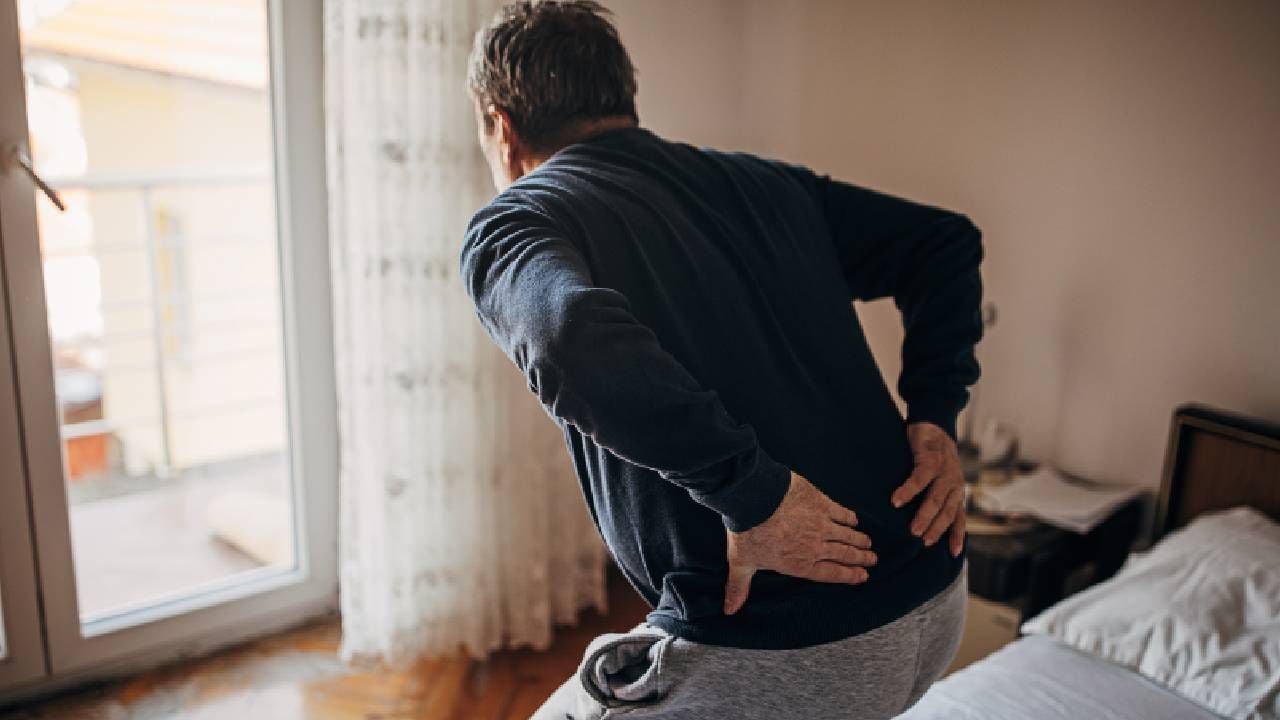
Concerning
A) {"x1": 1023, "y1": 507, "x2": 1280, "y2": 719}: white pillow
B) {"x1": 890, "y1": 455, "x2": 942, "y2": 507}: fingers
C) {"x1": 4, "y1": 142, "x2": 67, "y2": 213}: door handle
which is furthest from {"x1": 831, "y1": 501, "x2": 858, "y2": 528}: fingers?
{"x1": 4, "y1": 142, "x2": 67, "y2": 213}: door handle

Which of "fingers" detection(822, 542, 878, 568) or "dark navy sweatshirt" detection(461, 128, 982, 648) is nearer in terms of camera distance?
"dark navy sweatshirt" detection(461, 128, 982, 648)

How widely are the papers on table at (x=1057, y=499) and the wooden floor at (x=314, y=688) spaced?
3.75 ft

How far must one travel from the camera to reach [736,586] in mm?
1092

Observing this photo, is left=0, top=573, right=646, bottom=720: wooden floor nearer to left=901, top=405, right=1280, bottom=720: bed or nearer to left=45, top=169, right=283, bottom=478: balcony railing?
left=45, top=169, right=283, bottom=478: balcony railing

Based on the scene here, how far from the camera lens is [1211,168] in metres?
2.25

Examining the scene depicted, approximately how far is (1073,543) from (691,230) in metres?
1.55

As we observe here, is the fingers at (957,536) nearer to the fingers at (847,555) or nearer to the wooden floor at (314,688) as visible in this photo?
the fingers at (847,555)

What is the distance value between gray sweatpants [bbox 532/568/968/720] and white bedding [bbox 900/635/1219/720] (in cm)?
62

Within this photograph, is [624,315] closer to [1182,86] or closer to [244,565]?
[1182,86]

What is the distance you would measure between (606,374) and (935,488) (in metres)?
0.52

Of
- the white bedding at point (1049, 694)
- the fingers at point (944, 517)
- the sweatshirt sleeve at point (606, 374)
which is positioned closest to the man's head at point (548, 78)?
the sweatshirt sleeve at point (606, 374)

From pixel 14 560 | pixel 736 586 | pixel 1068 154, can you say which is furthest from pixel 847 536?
pixel 14 560

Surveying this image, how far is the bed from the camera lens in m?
1.76

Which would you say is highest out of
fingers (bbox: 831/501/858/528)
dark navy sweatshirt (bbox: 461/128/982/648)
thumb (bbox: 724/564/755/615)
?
dark navy sweatshirt (bbox: 461/128/982/648)
